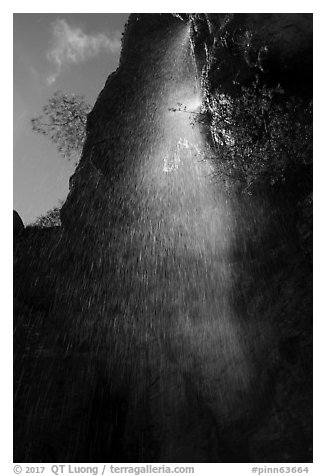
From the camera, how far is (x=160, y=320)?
1678 centimetres

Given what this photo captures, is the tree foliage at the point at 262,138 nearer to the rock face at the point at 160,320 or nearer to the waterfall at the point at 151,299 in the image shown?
the rock face at the point at 160,320

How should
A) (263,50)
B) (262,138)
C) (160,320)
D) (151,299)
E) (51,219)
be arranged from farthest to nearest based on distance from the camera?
(51,219)
(151,299)
(160,320)
(263,50)
(262,138)

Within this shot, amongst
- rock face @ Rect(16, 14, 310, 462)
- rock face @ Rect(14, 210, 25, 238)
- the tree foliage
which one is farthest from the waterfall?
rock face @ Rect(14, 210, 25, 238)

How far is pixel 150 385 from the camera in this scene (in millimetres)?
15680

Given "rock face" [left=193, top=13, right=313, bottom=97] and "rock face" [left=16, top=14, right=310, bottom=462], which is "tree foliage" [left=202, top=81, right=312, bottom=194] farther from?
"rock face" [left=16, top=14, right=310, bottom=462]

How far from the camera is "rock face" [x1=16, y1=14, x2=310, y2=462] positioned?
13578 millimetres

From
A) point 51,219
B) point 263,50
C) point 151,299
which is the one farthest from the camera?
point 51,219

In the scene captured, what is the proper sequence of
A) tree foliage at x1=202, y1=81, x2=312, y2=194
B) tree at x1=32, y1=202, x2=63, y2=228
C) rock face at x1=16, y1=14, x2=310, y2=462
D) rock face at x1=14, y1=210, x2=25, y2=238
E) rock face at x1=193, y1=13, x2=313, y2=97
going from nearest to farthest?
rock face at x1=16, y1=14, x2=310, y2=462
tree foliage at x1=202, y1=81, x2=312, y2=194
rock face at x1=193, y1=13, x2=313, y2=97
rock face at x1=14, y1=210, x2=25, y2=238
tree at x1=32, y1=202, x2=63, y2=228

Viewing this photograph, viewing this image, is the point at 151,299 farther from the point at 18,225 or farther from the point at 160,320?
the point at 18,225

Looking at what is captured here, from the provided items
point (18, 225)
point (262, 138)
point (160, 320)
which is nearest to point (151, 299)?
point (160, 320)

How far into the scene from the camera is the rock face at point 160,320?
13578mm

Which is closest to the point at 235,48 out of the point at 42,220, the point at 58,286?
the point at 58,286

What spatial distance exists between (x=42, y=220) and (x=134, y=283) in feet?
40.1
